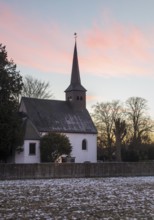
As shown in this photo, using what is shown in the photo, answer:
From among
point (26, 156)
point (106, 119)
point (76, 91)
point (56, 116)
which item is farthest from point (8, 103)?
point (106, 119)

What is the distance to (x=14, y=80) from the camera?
43.5 metres

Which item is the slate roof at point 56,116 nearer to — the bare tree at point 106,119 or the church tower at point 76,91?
the church tower at point 76,91

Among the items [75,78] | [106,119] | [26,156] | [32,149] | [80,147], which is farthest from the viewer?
[106,119]

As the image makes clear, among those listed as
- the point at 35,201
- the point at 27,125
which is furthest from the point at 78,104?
the point at 35,201

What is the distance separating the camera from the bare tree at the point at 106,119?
74.9 meters

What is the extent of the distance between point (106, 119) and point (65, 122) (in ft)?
58.9

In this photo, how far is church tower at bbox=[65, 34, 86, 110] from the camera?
6438cm

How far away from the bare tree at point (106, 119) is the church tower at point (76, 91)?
38.9ft

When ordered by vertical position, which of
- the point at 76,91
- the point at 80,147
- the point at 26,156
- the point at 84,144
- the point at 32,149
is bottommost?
the point at 26,156

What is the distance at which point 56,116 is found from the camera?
196ft

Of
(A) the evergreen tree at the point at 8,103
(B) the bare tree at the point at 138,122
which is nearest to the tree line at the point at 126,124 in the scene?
(B) the bare tree at the point at 138,122

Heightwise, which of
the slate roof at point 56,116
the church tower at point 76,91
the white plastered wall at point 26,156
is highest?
the church tower at point 76,91

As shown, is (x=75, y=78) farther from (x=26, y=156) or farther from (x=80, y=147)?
(x=26, y=156)

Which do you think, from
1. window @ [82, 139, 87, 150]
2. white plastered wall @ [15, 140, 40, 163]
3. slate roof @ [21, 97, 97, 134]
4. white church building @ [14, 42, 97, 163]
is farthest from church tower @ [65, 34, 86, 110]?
white plastered wall @ [15, 140, 40, 163]
